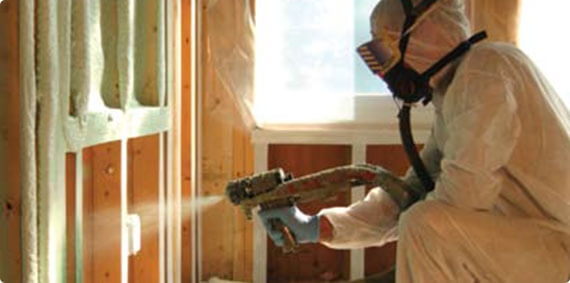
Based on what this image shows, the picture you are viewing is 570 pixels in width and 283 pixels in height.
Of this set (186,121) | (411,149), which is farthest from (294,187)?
(186,121)

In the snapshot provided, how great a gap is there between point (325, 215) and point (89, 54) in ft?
2.95

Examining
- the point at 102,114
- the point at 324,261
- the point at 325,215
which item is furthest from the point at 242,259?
the point at 102,114

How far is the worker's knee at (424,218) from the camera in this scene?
4.61ft

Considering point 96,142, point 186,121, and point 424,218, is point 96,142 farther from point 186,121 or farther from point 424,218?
point 186,121

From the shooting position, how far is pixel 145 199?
1960 mm

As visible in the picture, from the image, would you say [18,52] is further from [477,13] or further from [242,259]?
[477,13]

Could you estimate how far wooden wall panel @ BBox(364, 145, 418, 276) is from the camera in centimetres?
291

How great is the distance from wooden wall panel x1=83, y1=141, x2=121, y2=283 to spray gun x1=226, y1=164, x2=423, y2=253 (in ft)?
1.05

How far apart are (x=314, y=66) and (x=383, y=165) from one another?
63cm

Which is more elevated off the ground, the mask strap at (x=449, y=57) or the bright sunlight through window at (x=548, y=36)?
the bright sunlight through window at (x=548, y=36)

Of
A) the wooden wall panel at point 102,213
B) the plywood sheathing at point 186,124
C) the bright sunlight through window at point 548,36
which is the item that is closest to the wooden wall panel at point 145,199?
the wooden wall panel at point 102,213

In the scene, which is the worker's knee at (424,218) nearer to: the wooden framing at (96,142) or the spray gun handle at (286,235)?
the spray gun handle at (286,235)

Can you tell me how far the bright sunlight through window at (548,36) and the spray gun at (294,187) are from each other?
1.44m

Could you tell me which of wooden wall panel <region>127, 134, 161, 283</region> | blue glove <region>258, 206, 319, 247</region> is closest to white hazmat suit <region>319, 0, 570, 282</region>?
blue glove <region>258, 206, 319, 247</region>
